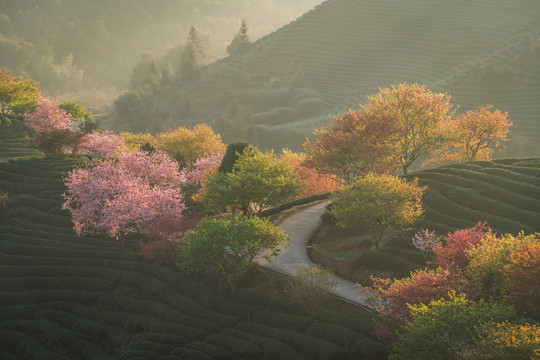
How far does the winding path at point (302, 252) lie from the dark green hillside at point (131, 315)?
2508 mm

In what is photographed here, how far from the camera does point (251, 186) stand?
131 feet

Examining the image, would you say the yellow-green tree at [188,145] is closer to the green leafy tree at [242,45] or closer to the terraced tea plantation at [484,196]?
the terraced tea plantation at [484,196]

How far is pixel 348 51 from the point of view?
177875 millimetres

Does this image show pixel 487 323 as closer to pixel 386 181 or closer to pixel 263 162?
pixel 386 181

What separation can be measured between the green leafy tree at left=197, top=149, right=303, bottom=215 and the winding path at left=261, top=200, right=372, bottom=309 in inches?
144

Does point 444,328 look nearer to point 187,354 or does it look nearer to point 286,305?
point 286,305

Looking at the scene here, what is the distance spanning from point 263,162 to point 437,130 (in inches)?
863

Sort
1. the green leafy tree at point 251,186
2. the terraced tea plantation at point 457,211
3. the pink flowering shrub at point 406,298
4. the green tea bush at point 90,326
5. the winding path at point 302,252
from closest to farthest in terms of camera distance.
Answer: the pink flowering shrub at point 406,298
the green tea bush at point 90,326
the winding path at point 302,252
the terraced tea plantation at point 457,211
the green leafy tree at point 251,186

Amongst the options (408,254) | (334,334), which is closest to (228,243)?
(334,334)

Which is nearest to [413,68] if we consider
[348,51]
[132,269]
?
[348,51]

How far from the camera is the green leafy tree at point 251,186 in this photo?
4012 centimetres

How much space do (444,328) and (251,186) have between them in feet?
74.0

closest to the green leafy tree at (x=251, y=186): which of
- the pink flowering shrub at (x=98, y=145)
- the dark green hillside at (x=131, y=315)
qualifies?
the dark green hillside at (x=131, y=315)

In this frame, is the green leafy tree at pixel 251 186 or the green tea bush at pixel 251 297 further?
the green leafy tree at pixel 251 186
